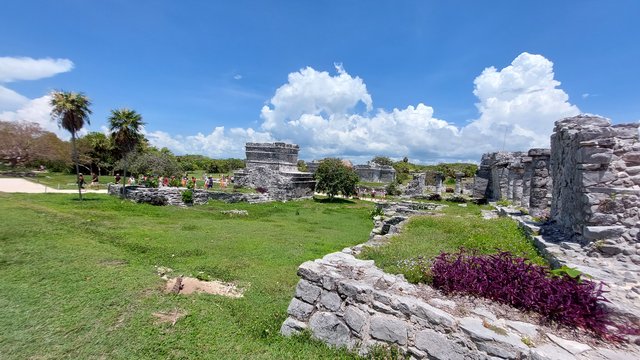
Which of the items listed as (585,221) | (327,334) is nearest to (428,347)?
(327,334)

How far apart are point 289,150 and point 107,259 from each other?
26277mm

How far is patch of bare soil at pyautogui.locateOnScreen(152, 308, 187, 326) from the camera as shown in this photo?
4.97 m

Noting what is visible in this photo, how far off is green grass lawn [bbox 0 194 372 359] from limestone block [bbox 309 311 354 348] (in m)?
0.16

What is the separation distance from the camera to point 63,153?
37.1 metres

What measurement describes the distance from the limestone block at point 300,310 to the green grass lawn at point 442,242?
56.8 inches

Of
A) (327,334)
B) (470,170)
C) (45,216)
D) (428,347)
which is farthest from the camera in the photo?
(470,170)

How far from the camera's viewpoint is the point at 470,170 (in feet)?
165

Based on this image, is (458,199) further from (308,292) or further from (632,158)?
(308,292)

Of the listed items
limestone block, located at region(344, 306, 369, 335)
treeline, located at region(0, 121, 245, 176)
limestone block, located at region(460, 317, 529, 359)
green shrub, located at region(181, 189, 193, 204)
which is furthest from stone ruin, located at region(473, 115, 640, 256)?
treeline, located at region(0, 121, 245, 176)

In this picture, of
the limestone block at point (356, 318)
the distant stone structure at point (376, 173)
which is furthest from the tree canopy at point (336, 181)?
the limestone block at point (356, 318)

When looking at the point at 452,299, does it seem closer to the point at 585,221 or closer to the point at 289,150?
the point at 585,221

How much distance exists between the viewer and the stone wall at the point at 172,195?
19328 millimetres

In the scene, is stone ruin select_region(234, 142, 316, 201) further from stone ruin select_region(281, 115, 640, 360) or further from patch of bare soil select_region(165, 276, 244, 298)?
stone ruin select_region(281, 115, 640, 360)

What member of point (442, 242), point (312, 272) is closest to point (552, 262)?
point (442, 242)
